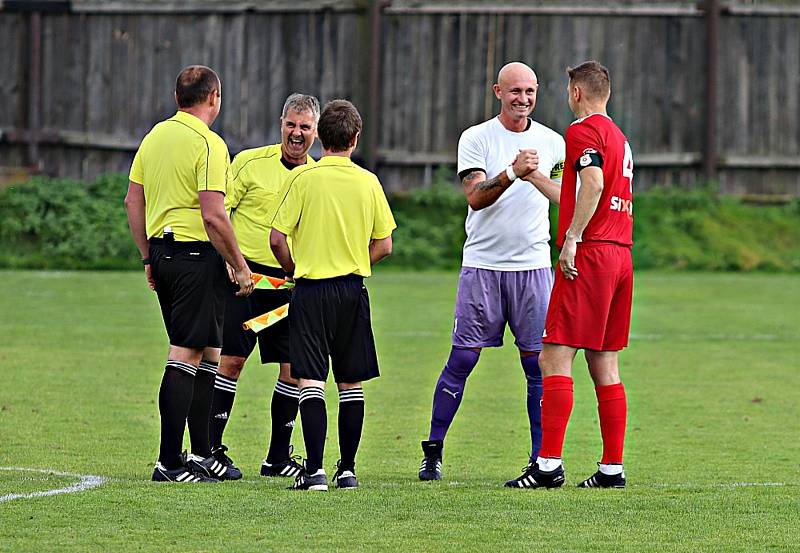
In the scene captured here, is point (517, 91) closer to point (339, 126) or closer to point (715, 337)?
point (339, 126)

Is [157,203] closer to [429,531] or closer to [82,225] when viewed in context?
[429,531]

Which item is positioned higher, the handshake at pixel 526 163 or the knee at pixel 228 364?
the handshake at pixel 526 163

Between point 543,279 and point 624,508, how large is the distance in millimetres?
1881

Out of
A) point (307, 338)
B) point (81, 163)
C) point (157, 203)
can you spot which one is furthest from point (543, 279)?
point (81, 163)

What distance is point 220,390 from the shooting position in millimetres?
8328

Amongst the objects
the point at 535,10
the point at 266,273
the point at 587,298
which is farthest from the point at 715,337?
the point at 535,10

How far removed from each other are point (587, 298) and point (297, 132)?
191 cm

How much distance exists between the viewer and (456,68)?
73.7 feet

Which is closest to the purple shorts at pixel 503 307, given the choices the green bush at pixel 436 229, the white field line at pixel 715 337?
the white field line at pixel 715 337

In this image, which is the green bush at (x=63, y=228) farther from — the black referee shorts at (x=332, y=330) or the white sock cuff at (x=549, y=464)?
the white sock cuff at (x=549, y=464)

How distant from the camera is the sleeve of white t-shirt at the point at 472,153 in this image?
8.06m

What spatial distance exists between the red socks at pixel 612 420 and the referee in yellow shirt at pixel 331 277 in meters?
1.20

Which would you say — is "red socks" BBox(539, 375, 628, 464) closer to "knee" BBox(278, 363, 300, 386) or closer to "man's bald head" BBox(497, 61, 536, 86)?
"knee" BBox(278, 363, 300, 386)

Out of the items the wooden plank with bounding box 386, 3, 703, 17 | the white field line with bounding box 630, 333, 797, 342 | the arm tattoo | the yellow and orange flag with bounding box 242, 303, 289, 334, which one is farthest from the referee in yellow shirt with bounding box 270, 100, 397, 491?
the wooden plank with bounding box 386, 3, 703, 17
